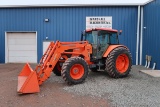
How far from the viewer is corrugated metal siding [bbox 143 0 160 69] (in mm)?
12523

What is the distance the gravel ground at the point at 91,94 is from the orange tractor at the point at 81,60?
0.35 metres

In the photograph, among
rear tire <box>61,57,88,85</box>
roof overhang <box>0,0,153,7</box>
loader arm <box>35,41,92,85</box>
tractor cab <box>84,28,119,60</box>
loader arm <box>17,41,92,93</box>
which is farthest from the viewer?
roof overhang <box>0,0,153,7</box>

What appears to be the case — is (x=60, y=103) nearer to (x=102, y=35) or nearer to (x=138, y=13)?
(x=102, y=35)

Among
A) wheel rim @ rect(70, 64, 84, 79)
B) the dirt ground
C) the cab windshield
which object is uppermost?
the cab windshield

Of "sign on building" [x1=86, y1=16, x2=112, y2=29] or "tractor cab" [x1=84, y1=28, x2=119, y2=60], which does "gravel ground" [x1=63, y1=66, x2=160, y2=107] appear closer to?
"tractor cab" [x1=84, y1=28, x2=119, y2=60]

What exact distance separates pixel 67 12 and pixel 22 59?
14.1 ft

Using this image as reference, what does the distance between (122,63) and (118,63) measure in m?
0.25

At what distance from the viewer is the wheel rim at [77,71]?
27.9ft

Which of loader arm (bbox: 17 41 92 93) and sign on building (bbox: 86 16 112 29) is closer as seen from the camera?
loader arm (bbox: 17 41 92 93)

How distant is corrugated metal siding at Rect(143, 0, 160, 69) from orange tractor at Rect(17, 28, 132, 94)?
3.17 metres

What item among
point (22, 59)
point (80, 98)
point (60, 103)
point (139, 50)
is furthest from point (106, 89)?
point (22, 59)

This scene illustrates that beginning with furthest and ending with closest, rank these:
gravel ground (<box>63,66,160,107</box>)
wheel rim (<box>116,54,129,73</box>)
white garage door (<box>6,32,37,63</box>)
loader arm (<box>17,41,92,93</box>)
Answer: white garage door (<box>6,32,37,63</box>)
wheel rim (<box>116,54,129,73</box>)
loader arm (<box>17,41,92,93</box>)
gravel ground (<box>63,66,160,107</box>)

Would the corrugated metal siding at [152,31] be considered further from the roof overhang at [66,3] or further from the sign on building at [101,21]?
the sign on building at [101,21]

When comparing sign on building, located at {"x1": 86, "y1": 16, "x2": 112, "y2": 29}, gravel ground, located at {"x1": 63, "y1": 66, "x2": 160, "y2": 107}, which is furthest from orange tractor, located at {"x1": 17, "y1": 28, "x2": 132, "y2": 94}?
sign on building, located at {"x1": 86, "y1": 16, "x2": 112, "y2": 29}
